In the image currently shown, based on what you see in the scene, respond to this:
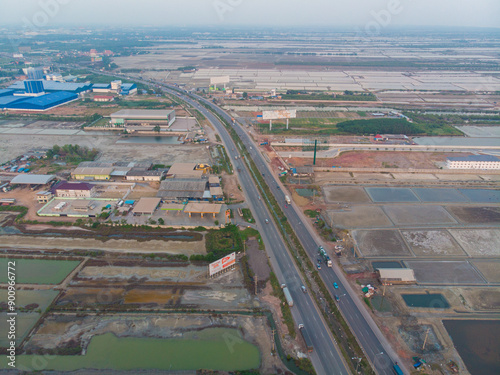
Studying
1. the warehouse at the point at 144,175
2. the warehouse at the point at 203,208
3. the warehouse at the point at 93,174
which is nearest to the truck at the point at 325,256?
the warehouse at the point at 203,208

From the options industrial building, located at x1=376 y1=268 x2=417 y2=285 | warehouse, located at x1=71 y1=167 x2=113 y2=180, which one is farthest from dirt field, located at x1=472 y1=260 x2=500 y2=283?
warehouse, located at x1=71 y1=167 x2=113 y2=180

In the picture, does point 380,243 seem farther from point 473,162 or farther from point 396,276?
point 473,162

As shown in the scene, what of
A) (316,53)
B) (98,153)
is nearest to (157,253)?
(98,153)

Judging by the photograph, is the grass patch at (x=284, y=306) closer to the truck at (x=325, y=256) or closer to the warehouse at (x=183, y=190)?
the truck at (x=325, y=256)

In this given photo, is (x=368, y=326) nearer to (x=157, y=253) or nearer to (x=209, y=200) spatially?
(x=157, y=253)

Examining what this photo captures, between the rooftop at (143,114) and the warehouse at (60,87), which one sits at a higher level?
the warehouse at (60,87)

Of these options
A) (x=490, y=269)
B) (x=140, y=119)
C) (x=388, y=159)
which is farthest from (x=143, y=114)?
(x=490, y=269)

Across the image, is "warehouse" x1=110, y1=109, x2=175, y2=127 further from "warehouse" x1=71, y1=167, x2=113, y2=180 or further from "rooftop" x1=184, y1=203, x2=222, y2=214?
"rooftop" x1=184, y1=203, x2=222, y2=214
